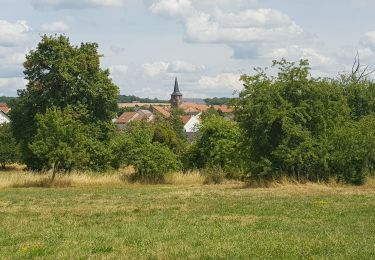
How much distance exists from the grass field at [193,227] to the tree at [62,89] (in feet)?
76.8

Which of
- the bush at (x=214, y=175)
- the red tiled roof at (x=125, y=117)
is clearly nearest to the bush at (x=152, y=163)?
the bush at (x=214, y=175)

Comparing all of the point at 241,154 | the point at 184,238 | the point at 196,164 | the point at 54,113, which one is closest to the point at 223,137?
the point at 196,164

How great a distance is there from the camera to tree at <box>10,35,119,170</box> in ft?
145

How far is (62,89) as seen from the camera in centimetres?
4488

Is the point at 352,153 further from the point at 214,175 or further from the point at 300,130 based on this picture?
the point at 214,175

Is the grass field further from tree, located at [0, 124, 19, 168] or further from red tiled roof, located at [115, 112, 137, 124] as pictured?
red tiled roof, located at [115, 112, 137, 124]

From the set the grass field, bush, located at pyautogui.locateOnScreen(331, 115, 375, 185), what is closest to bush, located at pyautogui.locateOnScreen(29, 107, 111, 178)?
the grass field

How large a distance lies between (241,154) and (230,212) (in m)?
16.7

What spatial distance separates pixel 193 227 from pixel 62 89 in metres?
33.5

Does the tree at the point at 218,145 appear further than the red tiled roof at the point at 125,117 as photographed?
No

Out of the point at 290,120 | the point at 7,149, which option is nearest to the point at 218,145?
the point at 290,120

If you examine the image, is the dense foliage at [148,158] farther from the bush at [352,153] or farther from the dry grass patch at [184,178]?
the bush at [352,153]

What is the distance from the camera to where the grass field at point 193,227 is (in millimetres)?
10281

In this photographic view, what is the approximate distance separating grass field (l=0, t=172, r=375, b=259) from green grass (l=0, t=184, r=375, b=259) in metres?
0.02
